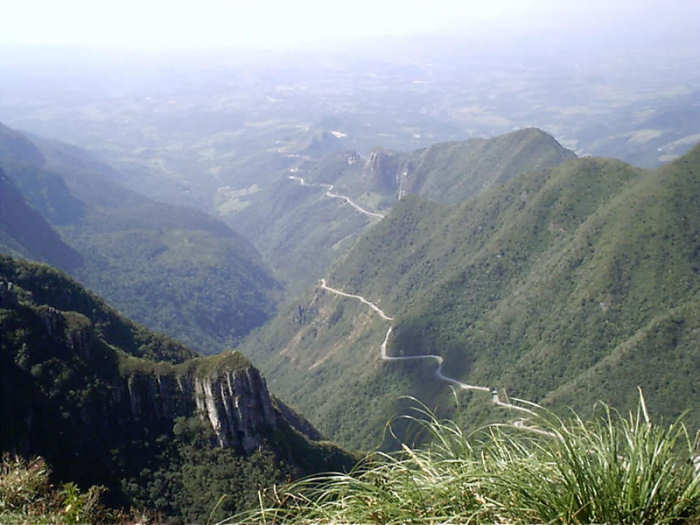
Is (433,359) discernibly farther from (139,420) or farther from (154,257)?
(154,257)

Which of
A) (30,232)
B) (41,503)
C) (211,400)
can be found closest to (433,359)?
(211,400)

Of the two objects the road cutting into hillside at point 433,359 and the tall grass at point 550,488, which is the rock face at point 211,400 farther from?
the tall grass at point 550,488

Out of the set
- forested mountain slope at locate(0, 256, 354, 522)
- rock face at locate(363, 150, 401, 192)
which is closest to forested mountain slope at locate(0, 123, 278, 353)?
rock face at locate(363, 150, 401, 192)

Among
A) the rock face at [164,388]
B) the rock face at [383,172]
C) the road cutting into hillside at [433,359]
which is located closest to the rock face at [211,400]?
the rock face at [164,388]

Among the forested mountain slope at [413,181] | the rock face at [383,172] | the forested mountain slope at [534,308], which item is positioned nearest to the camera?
the forested mountain slope at [534,308]

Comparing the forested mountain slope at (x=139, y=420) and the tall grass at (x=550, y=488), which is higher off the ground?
the tall grass at (x=550, y=488)

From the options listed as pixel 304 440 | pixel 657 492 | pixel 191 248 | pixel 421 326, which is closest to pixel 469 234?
pixel 421 326

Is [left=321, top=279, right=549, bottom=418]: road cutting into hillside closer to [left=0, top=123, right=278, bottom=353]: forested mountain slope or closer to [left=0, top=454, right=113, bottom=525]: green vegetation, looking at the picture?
[left=0, top=123, right=278, bottom=353]: forested mountain slope
